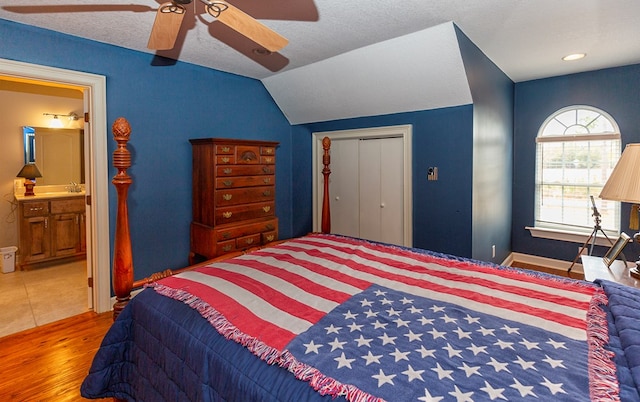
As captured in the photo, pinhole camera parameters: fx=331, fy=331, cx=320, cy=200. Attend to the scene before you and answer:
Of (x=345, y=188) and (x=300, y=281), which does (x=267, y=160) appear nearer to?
(x=345, y=188)

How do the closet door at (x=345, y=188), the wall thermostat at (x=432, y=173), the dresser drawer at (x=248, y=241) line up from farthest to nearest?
the closet door at (x=345, y=188) → the wall thermostat at (x=432, y=173) → the dresser drawer at (x=248, y=241)

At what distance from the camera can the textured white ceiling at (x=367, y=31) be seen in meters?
2.31

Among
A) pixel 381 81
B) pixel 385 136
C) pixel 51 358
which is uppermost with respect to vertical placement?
pixel 381 81

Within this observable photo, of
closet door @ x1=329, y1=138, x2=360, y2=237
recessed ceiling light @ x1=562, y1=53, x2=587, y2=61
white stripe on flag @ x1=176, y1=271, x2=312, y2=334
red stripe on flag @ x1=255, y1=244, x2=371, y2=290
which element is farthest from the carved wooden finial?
recessed ceiling light @ x1=562, y1=53, x2=587, y2=61

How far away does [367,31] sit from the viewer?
275 cm

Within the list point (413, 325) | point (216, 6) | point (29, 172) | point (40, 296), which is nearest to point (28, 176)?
point (29, 172)

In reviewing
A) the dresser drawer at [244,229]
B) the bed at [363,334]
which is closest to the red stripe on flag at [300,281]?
the bed at [363,334]

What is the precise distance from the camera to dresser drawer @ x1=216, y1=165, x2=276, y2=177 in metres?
3.33

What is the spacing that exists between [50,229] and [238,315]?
4.32 meters

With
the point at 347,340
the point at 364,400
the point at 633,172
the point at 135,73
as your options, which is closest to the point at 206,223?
the point at 135,73

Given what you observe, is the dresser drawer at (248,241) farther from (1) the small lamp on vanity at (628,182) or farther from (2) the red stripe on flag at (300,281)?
(1) the small lamp on vanity at (628,182)

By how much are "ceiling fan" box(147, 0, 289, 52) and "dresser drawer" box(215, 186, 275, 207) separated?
1.57m

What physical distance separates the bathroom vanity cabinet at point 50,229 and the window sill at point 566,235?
19.9 feet

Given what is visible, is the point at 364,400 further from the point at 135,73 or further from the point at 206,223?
the point at 135,73
